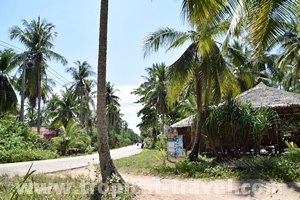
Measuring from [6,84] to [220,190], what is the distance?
24.4 metres

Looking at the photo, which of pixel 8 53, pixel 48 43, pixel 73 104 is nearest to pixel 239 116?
pixel 48 43

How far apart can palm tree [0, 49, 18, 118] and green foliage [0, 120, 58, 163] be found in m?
6.95

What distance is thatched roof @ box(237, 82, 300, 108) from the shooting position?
1339 centimetres

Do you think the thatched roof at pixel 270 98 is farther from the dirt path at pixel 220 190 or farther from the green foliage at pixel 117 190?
the green foliage at pixel 117 190

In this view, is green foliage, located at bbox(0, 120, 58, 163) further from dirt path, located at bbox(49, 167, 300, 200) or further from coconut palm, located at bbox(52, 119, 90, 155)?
dirt path, located at bbox(49, 167, 300, 200)

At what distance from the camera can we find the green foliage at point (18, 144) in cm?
1574

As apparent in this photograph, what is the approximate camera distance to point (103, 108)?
6.88m

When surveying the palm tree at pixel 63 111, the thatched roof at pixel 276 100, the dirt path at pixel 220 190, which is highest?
the palm tree at pixel 63 111

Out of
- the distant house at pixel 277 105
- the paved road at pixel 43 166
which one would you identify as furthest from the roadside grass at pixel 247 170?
the distant house at pixel 277 105

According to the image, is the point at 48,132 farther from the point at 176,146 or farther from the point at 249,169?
the point at 249,169

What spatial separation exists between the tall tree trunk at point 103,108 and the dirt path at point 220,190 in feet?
1.82

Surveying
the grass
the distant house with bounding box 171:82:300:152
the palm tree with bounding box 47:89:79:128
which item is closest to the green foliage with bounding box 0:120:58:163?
the grass

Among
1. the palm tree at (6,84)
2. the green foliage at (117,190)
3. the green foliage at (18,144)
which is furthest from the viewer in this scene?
the palm tree at (6,84)

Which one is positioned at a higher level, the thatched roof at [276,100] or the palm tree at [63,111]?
the palm tree at [63,111]
